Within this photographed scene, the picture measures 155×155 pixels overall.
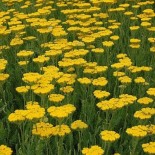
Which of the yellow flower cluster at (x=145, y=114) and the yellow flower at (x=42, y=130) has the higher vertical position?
the yellow flower at (x=42, y=130)

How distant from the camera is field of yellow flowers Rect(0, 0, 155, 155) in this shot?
1.91 metres

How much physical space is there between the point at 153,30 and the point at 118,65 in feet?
2.84

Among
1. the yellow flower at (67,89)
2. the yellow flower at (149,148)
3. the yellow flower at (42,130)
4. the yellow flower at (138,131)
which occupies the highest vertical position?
the yellow flower at (67,89)

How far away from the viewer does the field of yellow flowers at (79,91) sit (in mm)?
1909

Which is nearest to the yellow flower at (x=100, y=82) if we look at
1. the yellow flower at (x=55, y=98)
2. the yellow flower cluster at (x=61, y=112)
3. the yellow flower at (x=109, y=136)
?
the yellow flower at (x=55, y=98)

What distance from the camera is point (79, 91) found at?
8.53 feet

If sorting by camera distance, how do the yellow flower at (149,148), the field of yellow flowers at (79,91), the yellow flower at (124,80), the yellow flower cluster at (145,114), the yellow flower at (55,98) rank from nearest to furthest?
1. the yellow flower at (149,148)
2. the field of yellow flowers at (79,91)
3. the yellow flower cluster at (145,114)
4. the yellow flower at (55,98)
5. the yellow flower at (124,80)

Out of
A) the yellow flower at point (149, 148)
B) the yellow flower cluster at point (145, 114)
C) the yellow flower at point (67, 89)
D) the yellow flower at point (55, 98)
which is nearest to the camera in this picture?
the yellow flower at point (149, 148)

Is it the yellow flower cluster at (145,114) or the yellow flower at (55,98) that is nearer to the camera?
the yellow flower cluster at (145,114)

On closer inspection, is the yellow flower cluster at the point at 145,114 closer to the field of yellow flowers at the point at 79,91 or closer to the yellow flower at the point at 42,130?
the field of yellow flowers at the point at 79,91

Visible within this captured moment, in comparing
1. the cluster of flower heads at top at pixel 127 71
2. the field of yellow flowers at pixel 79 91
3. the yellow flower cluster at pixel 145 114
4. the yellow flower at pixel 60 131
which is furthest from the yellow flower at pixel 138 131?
the cluster of flower heads at top at pixel 127 71

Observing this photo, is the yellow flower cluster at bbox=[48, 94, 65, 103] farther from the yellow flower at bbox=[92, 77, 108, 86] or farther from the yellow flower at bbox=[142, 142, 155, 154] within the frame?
the yellow flower at bbox=[142, 142, 155, 154]

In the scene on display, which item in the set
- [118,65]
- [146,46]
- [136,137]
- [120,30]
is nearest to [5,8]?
[120,30]

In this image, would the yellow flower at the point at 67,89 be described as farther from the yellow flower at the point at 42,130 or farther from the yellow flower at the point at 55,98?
the yellow flower at the point at 42,130
